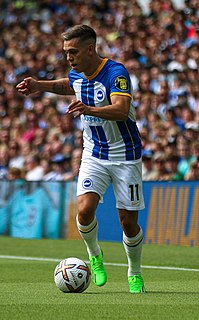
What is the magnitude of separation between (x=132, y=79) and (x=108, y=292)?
1166 cm

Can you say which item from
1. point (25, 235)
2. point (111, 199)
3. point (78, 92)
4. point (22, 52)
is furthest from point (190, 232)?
point (22, 52)

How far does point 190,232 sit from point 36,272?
17.4 ft

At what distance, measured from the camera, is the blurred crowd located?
57.0 ft

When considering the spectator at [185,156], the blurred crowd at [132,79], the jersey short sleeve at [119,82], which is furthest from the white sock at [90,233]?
the spectator at [185,156]

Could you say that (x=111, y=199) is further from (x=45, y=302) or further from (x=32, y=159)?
(x=45, y=302)

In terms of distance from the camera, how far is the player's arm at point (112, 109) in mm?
8023

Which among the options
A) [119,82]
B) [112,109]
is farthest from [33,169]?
[112,109]

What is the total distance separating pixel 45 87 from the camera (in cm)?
930

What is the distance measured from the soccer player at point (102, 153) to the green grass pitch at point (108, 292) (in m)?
0.50

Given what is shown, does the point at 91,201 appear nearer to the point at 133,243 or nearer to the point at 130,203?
the point at 130,203

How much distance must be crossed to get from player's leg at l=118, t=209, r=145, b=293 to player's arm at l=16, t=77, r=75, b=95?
1409 millimetres

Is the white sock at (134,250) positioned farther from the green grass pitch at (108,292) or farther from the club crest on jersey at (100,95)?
the club crest on jersey at (100,95)

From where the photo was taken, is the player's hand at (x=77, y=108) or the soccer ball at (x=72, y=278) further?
the soccer ball at (x=72, y=278)

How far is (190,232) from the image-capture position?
16031 mm
